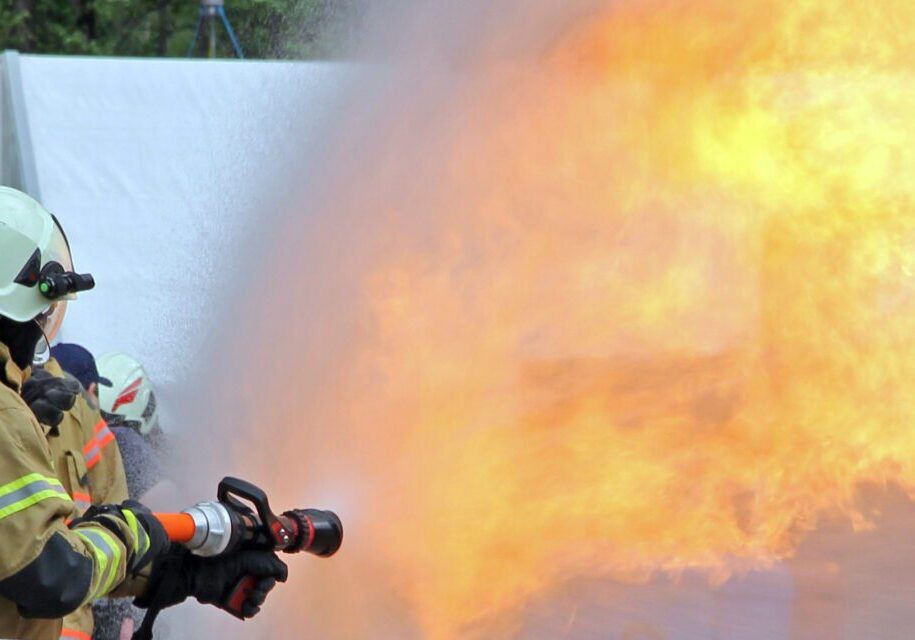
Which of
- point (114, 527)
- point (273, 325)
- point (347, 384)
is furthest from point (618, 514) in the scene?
point (114, 527)

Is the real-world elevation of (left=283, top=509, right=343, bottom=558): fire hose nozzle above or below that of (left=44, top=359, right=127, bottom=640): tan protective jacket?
above

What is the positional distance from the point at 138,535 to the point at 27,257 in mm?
722

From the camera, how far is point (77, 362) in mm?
5031

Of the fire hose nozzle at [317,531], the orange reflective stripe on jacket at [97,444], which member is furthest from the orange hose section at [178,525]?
the orange reflective stripe on jacket at [97,444]

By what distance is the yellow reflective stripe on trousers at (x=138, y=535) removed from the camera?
275cm

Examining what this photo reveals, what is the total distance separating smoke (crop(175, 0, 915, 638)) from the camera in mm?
3877

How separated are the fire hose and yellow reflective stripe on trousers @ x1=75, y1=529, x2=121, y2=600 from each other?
0.21 m

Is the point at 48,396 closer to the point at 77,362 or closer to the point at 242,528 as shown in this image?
the point at 242,528

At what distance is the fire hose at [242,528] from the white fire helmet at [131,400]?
255 centimetres

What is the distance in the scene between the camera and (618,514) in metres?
3.84

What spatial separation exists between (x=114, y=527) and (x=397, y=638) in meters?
1.19

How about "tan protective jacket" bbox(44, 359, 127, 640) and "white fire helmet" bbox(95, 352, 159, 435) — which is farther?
"white fire helmet" bbox(95, 352, 159, 435)

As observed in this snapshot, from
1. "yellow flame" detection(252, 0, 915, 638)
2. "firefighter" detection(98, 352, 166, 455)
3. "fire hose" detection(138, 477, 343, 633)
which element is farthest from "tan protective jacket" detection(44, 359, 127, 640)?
"firefighter" detection(98, 352, 166, 455)

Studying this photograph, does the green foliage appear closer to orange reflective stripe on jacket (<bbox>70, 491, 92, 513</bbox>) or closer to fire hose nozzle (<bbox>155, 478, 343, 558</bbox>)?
orange reflective stripe on jacket (<bbox>70, 491, 92, 513</bbox>)
